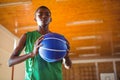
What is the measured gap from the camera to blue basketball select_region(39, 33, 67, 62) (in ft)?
3.95

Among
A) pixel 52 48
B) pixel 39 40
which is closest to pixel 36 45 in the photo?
pixel 39 40

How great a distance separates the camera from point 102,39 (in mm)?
5727

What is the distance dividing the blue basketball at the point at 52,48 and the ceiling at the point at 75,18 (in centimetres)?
248

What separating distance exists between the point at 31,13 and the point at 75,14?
871 mm

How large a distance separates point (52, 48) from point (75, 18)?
123 inches

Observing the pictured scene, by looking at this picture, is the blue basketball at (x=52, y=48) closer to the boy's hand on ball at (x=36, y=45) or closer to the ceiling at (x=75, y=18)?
the boy's hand on ball at (x=36, y=45)

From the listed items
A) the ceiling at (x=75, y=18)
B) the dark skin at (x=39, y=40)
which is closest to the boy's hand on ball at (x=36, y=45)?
the dark skin at (x=39, y=40)

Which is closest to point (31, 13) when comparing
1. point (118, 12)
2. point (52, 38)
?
point (118, 12)

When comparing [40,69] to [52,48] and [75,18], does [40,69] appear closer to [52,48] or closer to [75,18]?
[52,48]

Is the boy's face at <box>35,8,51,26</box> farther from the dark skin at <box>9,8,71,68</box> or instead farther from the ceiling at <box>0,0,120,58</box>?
the ceiling at <box>0,0,120,58</box>

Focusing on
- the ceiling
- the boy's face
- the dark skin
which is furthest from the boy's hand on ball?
the ceiling

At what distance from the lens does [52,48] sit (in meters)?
1.27

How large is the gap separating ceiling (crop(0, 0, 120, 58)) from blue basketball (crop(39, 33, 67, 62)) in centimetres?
248

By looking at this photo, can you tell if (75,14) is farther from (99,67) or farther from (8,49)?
(99,67)
